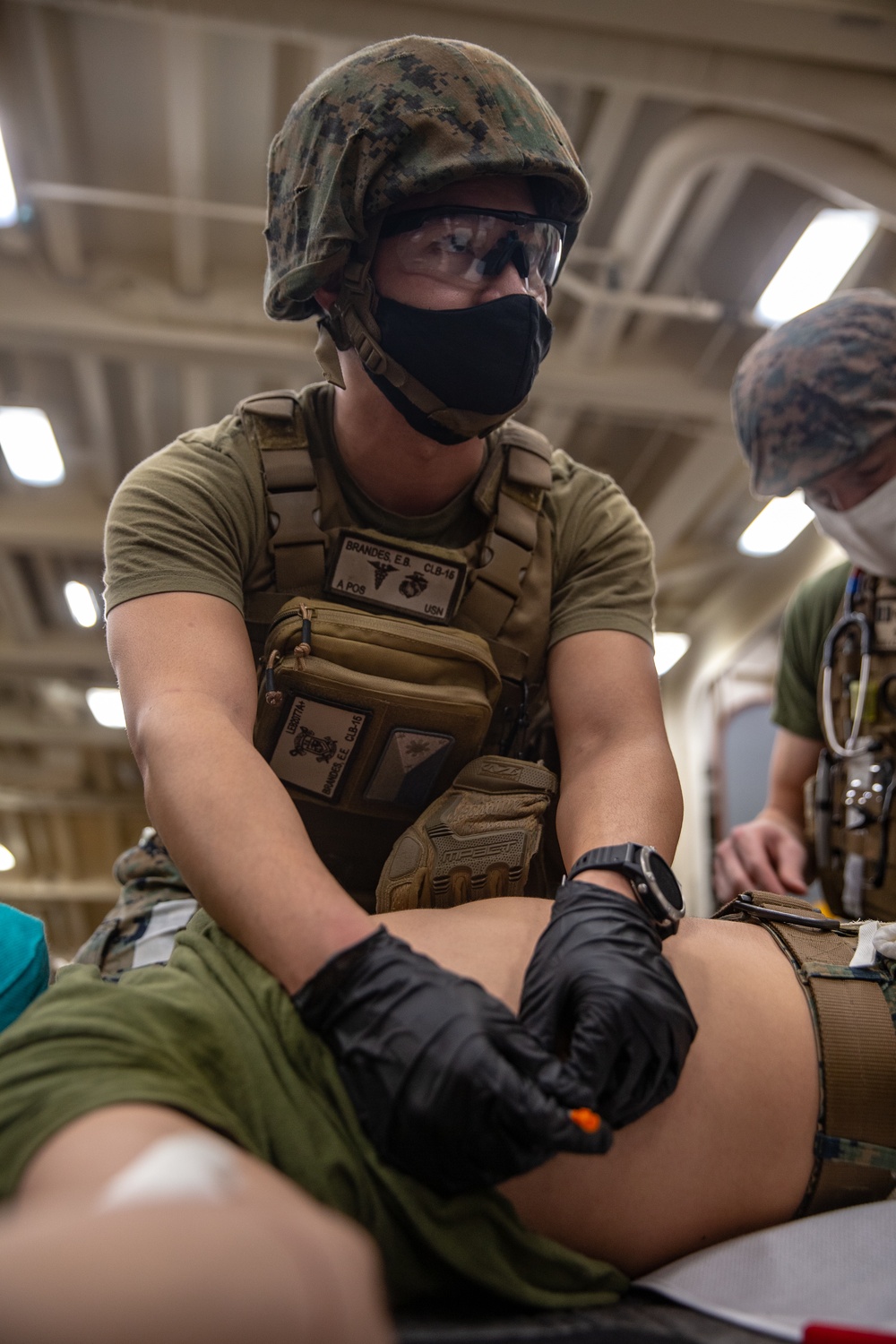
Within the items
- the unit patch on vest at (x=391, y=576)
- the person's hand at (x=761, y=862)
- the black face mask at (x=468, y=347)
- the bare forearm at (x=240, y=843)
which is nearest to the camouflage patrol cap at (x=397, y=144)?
the black face mask at (x=468, y=347)

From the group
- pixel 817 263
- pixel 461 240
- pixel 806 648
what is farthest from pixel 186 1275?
pixel 817 263

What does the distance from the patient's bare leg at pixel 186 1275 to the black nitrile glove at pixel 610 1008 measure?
0.47 m

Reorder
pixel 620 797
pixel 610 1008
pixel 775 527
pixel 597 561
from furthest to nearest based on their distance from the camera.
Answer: pixel 775 527, pixel 597 561, pixel 620 797, pixel 610 1008

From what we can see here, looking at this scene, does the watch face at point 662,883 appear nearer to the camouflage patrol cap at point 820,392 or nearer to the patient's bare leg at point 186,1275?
the patient's bare leg at point 186,1275

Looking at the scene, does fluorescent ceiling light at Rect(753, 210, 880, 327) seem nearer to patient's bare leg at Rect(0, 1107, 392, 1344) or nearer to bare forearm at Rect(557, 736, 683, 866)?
bare forearm at Rect(557, 736, 683, 866)

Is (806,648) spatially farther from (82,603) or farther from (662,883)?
(82,603)

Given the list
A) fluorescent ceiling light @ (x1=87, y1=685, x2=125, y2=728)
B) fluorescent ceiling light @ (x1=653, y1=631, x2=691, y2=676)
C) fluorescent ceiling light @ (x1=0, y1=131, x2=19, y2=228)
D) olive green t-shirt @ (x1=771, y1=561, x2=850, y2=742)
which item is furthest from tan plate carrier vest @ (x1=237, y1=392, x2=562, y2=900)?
fluorescent ceiling light @ (x1=87, y1=685, x2=125, y2=728)

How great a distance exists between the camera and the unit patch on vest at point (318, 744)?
1711 millimetres

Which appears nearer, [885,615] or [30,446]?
[885,615]

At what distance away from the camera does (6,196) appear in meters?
4.28

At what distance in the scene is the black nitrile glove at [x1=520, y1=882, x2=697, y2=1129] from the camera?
1189 millimetres

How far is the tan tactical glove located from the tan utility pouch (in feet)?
0.29

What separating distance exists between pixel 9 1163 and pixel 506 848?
0.86 m

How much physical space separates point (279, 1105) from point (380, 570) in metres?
0.91
